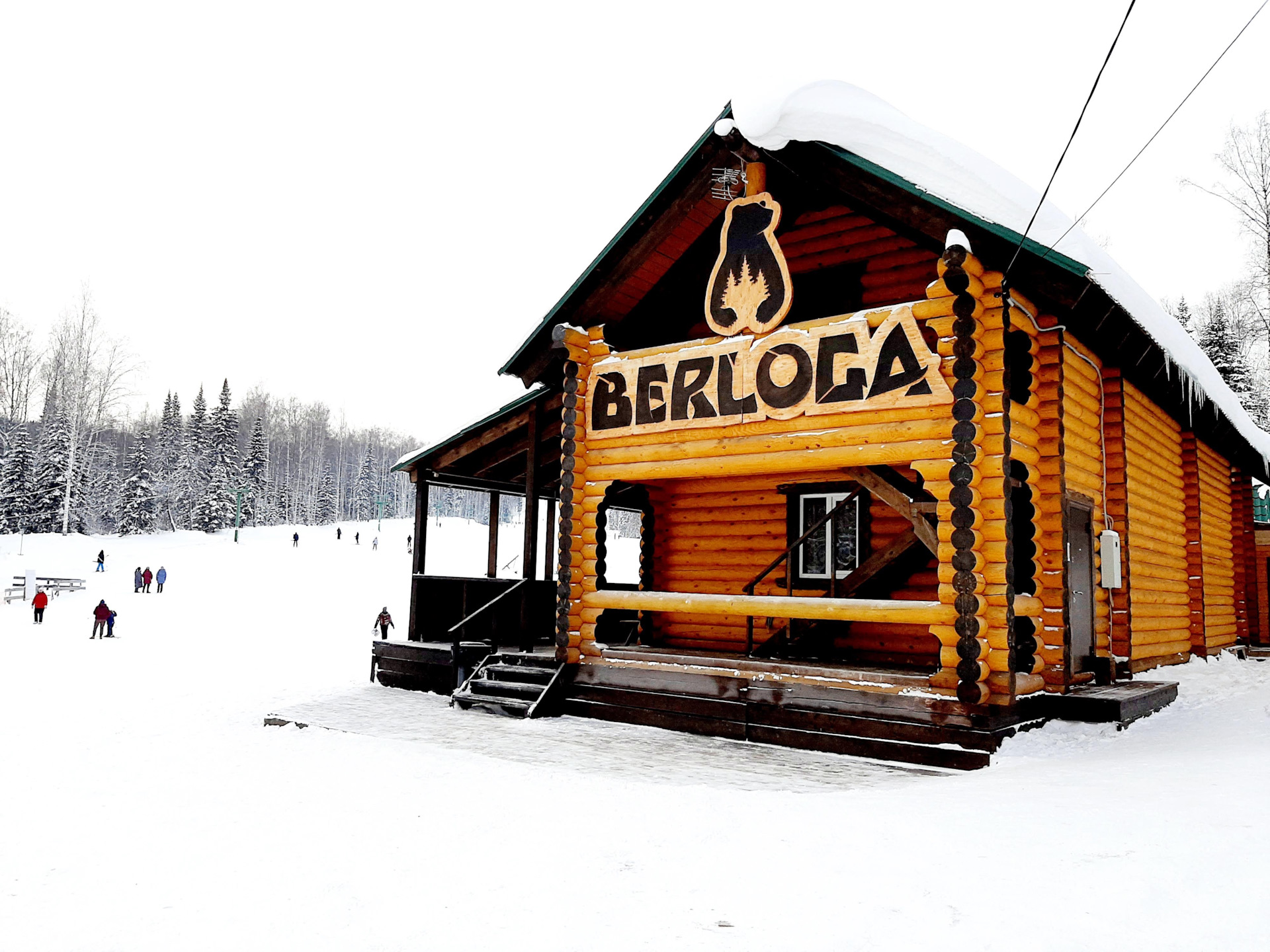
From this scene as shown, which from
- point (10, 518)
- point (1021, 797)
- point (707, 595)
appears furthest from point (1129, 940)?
point (10, 518)

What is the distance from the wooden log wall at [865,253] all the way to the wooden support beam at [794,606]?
4131mm

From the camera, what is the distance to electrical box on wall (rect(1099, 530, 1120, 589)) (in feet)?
35.7

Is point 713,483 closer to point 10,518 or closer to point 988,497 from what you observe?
point 988,497

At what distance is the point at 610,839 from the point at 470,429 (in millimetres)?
9565

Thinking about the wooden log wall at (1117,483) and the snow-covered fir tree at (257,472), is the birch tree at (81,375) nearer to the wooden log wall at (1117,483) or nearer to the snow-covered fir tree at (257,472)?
the snow-covered fir tree at (257,472)

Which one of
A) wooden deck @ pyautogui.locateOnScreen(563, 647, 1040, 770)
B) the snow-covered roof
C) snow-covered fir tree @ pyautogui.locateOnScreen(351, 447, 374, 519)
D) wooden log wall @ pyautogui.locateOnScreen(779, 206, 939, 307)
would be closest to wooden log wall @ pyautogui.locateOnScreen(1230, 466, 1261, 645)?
the snow-covered roof

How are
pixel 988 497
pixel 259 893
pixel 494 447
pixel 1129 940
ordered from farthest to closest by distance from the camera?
pixel 494 447, pixel 988 497, pixel 259 893, pixel 1129 940

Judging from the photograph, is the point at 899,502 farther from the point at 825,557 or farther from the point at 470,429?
the point at 470,429

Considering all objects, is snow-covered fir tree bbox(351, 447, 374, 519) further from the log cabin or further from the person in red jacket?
the log cabin

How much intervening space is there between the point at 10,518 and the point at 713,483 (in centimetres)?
6168

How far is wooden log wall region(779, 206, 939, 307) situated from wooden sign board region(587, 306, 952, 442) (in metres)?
2.09

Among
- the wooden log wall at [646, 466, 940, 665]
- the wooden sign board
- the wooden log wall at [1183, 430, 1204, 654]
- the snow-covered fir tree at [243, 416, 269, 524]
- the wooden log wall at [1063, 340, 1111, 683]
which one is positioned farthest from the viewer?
the snow-covered fir tree at [243, 416, 269, 524]

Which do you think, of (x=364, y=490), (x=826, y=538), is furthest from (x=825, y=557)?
(x=364, y=490)

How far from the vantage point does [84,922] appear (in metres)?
4.62
